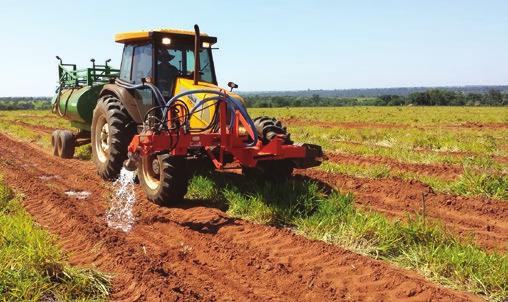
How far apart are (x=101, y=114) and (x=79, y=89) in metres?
2.45

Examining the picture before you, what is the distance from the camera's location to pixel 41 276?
374cm

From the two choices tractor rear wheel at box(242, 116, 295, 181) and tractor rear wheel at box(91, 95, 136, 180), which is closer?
tractor rear wheel at box(242, 116, 295, 181)

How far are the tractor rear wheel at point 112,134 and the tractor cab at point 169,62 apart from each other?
1.24 feet

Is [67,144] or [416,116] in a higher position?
→ [67,144]

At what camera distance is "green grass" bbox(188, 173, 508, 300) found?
13.4 ft

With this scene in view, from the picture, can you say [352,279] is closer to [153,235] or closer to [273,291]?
[273,291]

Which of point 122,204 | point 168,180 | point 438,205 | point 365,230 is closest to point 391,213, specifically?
point 438,205

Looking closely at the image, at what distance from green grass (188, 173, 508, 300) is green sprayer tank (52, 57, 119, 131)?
Answer: 401 centimetres

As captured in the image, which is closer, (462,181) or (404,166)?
(462,181)

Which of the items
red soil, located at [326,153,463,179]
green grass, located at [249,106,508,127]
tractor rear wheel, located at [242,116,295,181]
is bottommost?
green grass, located at [249,106,508,127]

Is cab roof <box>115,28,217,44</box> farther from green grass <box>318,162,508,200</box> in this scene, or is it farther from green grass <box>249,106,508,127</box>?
green grass <box>249,106,508,127</box>

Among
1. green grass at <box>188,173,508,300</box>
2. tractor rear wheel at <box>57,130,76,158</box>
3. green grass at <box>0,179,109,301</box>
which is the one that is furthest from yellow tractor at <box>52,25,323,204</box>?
tractor rear wheel at <box>57,130,76,158</box>

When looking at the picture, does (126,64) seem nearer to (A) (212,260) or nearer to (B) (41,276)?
(A) (212,260)

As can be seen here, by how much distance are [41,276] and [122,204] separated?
3.11 meters
